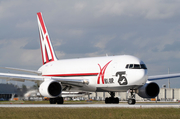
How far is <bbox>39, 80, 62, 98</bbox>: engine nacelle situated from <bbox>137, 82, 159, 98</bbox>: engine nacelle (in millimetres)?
7699

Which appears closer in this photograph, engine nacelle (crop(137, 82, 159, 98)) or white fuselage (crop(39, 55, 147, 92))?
white fuselage (crop(39, 55, 147, 92))

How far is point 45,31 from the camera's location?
40.2 meters

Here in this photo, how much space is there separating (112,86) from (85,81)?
3328mm

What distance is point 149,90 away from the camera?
3148 centimetres

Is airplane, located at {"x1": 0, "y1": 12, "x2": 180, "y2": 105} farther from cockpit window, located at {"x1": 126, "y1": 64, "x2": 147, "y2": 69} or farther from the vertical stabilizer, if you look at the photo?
the vertical stabilizer

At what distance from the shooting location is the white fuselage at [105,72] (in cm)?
2791

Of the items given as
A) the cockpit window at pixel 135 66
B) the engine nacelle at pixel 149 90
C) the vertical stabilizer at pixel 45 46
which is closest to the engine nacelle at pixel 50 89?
the cockpit window at pixel 135 66

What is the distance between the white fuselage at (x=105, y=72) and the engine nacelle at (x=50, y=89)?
114 inches

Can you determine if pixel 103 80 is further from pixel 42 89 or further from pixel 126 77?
pixel 42 89

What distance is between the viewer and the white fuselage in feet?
91.6
